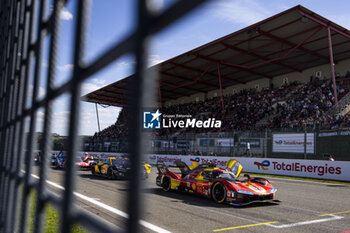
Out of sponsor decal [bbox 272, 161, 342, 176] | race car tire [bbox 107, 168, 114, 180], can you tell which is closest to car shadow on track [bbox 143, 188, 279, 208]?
race car tire [bbox 107, 168, 114, 180]

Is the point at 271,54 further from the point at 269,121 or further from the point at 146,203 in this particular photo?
the point at 146,203

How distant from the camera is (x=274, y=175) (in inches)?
701

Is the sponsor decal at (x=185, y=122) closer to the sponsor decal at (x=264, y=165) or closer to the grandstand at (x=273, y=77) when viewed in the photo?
the grandstand at (x=273, y=77)

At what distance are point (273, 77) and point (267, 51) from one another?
8926mm

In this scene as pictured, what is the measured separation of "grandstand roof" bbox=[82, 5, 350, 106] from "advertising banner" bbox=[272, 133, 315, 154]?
7403 millimetres

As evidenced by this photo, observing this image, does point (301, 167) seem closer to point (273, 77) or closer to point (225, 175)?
point (225, 175)

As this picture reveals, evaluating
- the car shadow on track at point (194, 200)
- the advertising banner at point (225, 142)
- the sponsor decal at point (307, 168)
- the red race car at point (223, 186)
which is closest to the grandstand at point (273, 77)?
the advertising banner at point (225, 142)

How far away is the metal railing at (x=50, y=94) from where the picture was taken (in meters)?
0.84

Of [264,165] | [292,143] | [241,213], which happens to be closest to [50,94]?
[241,213]

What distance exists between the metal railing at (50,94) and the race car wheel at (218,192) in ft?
19.5

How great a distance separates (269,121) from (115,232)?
28.3m

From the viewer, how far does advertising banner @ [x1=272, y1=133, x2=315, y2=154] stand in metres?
18.4

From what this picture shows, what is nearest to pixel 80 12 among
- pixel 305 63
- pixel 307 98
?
pixel 307 98

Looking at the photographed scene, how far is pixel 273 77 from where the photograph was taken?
118ft
